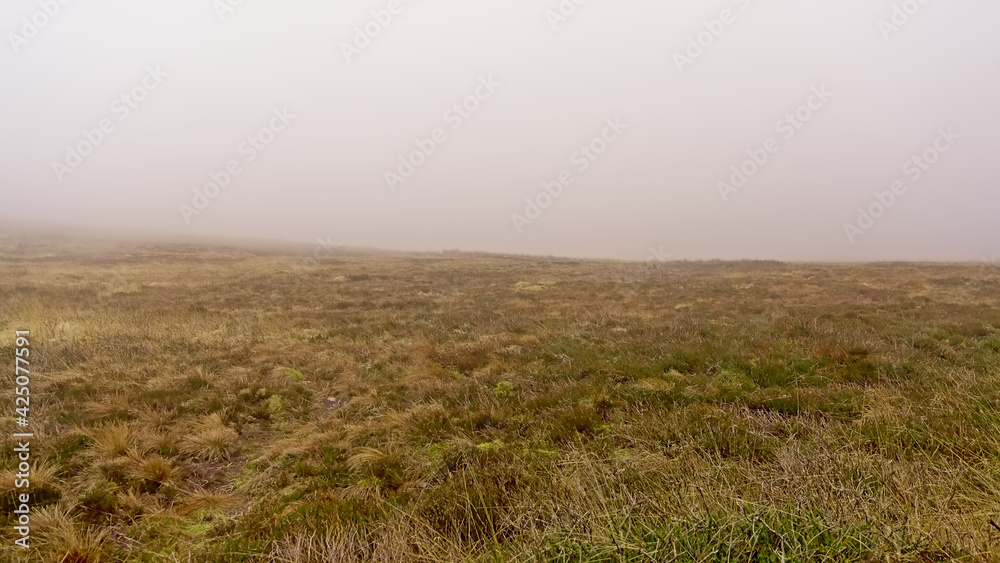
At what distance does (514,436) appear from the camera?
5613 mm

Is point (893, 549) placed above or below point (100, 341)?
above

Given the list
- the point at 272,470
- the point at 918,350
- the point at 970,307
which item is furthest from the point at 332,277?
the point at 970,307

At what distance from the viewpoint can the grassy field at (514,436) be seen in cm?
264

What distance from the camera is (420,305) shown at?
1883 cm

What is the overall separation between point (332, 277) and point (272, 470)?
2516 centimetres

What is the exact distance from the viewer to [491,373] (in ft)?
28.9

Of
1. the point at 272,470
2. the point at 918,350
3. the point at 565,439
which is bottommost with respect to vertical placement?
the point at 272,470

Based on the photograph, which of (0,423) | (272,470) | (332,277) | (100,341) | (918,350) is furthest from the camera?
(332,277)

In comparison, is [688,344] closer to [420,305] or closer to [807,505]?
[807,505]

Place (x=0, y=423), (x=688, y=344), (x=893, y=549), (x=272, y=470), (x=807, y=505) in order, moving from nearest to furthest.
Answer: (x=893, y=549), (x=807, y=505), (x=272, y=470), (x=0, y=423), (x=688, y=344)

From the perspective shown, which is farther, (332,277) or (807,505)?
(332,277)

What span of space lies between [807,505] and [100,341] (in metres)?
15.1

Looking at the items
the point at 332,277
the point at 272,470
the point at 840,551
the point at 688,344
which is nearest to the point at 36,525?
the point at 272,470

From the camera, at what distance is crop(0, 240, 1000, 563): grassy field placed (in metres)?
2.64
